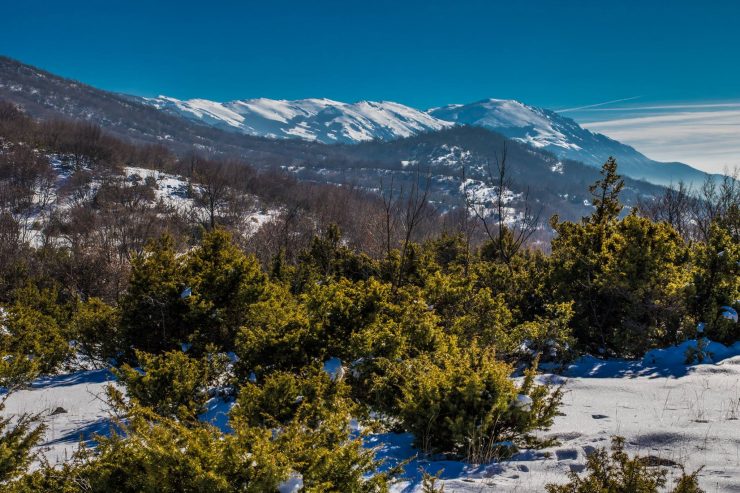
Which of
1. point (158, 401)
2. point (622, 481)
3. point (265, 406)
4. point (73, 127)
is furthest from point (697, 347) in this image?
point (73, 127)

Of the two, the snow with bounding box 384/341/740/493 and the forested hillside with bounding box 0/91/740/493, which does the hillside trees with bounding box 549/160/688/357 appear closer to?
the forested hillside with bounding box 0/91/740/493

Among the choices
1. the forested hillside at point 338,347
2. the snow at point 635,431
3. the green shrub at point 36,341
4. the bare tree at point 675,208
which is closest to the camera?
the forested hillside at point 338,347

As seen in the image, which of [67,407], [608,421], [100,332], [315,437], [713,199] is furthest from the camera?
[713,199]

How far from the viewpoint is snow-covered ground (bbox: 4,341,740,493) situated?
4.11 metres

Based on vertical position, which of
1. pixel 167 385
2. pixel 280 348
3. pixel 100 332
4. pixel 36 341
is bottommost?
pixel 36 341

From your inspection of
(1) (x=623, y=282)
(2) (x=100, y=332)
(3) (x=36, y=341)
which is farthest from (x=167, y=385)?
(1) (x=623, y=282)

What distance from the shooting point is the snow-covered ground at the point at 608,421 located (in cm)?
411

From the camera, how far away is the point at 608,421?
5.55 m

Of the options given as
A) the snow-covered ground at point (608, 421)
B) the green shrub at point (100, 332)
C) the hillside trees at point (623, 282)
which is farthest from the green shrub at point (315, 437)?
the hillside trees at point (623, 282)

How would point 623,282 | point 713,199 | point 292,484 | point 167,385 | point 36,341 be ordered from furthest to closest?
point 713,199
point 36,341
point 623,282
point 167,385
point 292,484

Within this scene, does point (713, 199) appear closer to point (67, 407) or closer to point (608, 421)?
point (608, 421)

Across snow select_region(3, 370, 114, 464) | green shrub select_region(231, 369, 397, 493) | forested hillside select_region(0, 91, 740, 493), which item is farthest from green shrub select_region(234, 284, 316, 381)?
snow select_region(3, 370, 114, 464)

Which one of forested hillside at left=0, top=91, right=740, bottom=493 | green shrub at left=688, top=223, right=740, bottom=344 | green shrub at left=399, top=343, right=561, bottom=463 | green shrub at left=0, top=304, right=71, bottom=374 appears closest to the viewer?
forested hillside at left=0, top=91, right=740, bottom=493

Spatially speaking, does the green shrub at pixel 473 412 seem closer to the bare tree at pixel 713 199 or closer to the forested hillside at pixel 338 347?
the forested hillside at pixel 338 347
